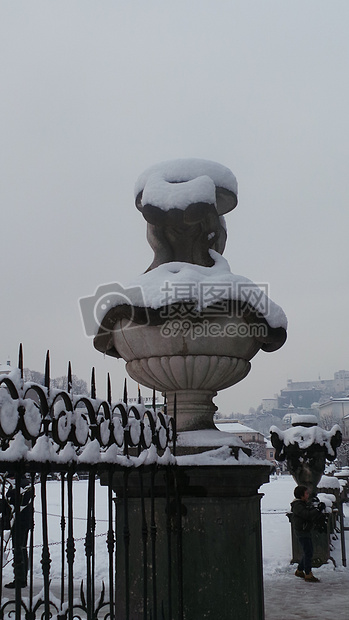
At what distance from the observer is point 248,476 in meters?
3.49

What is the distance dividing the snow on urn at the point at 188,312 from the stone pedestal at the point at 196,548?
0.50 meters

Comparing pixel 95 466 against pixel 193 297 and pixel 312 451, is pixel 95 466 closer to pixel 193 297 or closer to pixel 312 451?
pixel 193 297

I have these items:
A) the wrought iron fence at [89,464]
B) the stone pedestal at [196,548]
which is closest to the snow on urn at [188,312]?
the wrought iron fence at [89,464]

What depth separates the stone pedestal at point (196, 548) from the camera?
3312mm

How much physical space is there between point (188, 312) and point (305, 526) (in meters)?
5.79

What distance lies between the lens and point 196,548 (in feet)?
11.0

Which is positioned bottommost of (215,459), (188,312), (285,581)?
(285,581)

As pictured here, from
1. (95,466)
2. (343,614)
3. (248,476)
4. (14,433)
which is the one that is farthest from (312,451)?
(14,433)

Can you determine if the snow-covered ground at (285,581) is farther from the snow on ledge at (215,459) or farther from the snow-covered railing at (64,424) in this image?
the snow-covered railing at (64,424)

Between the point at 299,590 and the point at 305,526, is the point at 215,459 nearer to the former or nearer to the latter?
the point at 299,590

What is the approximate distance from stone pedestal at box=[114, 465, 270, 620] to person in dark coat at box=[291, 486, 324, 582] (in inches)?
198

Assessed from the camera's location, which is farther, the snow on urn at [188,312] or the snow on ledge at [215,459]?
the snow on urn at [188,312]

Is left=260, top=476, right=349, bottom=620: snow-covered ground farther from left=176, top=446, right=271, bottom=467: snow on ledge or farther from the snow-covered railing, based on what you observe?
the snow-covered railing

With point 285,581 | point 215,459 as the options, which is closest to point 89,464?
point 215,459
